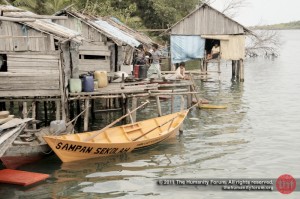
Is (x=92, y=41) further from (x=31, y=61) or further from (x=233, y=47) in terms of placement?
(x=233, y=47)

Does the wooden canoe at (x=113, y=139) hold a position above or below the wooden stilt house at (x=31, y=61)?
below

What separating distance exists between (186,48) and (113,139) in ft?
59.5

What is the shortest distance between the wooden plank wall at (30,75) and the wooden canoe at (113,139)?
8.19 feet

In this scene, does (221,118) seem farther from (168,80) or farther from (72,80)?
(72,80)

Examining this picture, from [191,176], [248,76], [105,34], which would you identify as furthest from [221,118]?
[248,76]

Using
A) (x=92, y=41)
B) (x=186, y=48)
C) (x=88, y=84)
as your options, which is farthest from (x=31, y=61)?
(x=186, y=48)

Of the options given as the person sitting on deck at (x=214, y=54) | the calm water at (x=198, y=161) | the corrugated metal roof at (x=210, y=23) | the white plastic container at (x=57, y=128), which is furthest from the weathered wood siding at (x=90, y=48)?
the person sitting on deck at (x=214, y=54)

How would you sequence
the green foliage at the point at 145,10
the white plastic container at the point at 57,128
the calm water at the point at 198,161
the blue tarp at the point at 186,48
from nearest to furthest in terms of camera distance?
the calm water at the point at 198,161 < the white plastic container at the point at 57,128 < the blue tarp at the point at 186,48 < the green foliage at the point at 145,10

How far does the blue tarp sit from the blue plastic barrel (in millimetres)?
16973

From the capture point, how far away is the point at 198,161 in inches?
631

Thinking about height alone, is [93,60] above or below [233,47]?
below

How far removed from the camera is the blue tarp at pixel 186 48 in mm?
33344

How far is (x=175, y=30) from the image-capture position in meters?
33.5

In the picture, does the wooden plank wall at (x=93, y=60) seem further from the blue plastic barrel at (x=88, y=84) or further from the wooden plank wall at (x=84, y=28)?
the blue plastic barrel at (x=88, y=84)
